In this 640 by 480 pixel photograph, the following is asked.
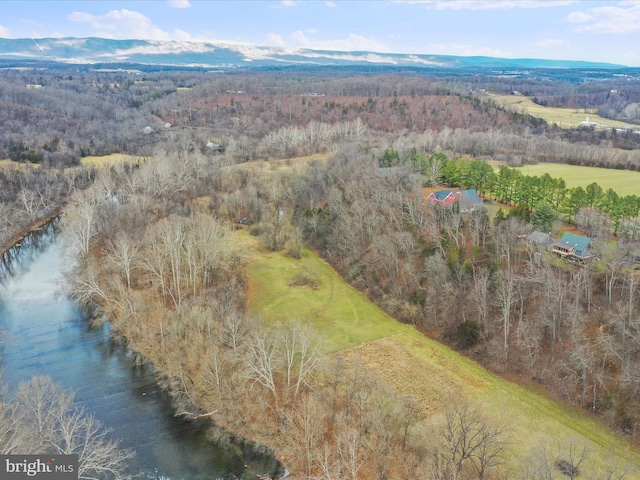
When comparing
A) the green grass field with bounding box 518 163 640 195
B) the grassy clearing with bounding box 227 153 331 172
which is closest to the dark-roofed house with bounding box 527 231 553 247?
the green grass field with bounding box 518 163 640 195

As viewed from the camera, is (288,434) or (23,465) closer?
(23,465)

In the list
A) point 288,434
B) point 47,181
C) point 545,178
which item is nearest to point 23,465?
point 288,434

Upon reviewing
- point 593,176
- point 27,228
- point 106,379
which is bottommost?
point 106,379

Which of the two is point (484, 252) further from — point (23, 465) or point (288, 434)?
point (23, 465)

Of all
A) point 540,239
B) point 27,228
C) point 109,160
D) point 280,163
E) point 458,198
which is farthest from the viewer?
point 109,160

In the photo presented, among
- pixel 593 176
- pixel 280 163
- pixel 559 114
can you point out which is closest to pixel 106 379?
pixel 280 163

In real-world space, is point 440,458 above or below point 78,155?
below

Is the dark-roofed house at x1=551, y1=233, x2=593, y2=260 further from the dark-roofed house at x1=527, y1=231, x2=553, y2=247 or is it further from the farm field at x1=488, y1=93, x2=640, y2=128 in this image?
the farm field at x1=488, y1=93, x2=640, y2=128

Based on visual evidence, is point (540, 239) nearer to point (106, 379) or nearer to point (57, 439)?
point (106, 379)
